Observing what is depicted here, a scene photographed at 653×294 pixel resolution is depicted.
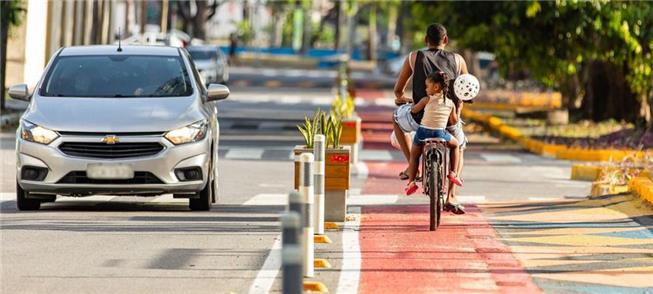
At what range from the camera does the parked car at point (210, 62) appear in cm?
5338

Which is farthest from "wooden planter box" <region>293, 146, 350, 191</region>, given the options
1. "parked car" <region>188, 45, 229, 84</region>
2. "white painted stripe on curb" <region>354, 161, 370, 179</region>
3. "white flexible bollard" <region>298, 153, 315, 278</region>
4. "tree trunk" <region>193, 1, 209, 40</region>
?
"tree trunk" <region>193, 1, 209, 40</region>

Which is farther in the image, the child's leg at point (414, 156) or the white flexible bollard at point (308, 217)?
the child's leg at point (414, 156)

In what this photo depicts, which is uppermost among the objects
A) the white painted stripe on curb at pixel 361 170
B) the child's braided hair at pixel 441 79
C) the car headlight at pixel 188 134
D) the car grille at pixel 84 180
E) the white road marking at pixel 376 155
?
the child's braided hair at pixel 441 79

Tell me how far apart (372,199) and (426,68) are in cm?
376

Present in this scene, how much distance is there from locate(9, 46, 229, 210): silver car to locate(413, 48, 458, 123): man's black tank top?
2.11 metres

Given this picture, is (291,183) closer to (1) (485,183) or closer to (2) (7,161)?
(1) (485,183)

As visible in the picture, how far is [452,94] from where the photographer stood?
15594 mm

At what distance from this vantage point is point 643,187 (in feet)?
57.1

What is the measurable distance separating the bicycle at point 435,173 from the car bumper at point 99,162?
2345 millimetres

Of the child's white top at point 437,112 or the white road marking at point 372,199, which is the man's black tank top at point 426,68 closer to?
the child's white top at point 437,112

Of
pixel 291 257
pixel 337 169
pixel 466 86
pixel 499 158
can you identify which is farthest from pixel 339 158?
pixel 499 158

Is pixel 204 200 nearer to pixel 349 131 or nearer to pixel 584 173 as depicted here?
pixel 349 131

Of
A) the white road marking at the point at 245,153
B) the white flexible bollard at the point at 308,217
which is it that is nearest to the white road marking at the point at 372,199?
the white flexible bollard at the point at 308,217

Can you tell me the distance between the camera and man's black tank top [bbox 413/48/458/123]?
15648mm
